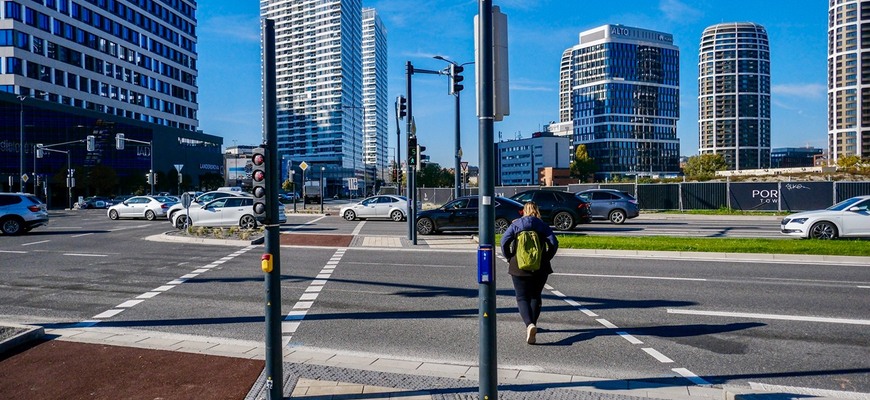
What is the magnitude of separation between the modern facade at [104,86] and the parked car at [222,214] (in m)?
33.3

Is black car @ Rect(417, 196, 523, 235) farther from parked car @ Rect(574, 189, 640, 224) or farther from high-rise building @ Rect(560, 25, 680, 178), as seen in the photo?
high-rise building @ Rect(560, 25, 680, 178)

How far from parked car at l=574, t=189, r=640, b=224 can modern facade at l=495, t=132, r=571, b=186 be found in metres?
116

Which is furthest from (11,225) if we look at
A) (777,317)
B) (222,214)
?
(777,317)

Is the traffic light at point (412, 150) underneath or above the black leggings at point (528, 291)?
above

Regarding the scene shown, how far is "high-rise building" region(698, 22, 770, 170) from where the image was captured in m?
190

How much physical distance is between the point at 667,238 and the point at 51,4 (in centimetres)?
7439

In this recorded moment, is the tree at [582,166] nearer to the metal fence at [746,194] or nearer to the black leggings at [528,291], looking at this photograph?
the metal fence at [746,194]

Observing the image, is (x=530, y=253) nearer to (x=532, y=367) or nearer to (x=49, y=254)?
(x=532, y=367)

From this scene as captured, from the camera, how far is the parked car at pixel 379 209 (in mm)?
32500

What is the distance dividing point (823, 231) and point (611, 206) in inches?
436

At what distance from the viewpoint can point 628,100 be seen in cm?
16175

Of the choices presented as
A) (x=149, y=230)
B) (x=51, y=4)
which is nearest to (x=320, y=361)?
(x=149, y=230)

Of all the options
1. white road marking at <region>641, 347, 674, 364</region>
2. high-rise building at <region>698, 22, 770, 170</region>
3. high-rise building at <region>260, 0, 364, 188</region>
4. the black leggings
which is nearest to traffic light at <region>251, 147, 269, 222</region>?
the black leggings

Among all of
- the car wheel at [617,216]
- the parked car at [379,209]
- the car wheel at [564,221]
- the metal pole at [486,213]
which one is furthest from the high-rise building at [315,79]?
the metal pole at [486,213]
